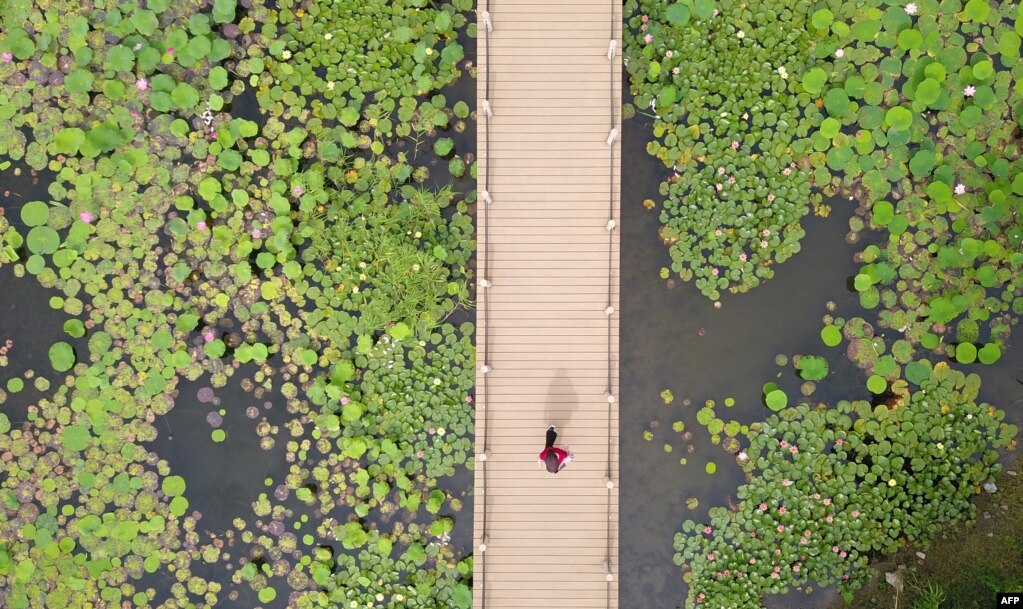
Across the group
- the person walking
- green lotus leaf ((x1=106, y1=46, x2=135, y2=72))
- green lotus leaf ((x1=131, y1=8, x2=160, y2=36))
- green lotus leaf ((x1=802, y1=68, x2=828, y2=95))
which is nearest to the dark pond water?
the person walking

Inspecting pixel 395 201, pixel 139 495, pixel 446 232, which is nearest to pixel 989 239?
pixel 446 232

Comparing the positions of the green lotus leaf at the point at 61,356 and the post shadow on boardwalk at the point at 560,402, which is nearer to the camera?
the post shadow on boardwalk at the point at 560,402

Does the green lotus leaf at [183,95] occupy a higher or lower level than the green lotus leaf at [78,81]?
lower

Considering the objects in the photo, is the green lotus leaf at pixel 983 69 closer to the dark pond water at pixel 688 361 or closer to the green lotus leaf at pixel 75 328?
the dark pond water at pixel 688 361

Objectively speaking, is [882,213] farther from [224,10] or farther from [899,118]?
[224,10]

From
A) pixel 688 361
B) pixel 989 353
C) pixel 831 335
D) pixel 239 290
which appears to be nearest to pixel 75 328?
pixel 239 290


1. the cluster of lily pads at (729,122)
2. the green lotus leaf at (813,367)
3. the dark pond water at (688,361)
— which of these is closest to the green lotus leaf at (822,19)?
the cluster of lily pads at (729,122)

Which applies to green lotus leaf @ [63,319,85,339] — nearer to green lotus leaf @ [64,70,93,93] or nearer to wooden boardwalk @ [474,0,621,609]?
green lotus leaf @ [64,70,93,93]
